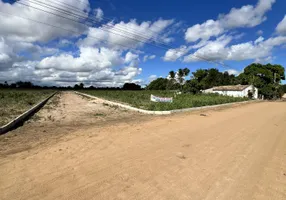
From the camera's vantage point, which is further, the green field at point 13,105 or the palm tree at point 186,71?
the palm tree at point 186,71

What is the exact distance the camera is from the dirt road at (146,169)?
3.54m

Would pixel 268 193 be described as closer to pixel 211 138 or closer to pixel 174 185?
pixel 174 185

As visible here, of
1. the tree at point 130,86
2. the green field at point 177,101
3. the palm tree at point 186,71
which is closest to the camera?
the green field at point 177,101

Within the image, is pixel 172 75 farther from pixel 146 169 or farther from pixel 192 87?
pixel 146 169

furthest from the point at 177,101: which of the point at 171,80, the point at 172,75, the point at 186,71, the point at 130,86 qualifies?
the point at 130,86

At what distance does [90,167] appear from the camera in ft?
14.9

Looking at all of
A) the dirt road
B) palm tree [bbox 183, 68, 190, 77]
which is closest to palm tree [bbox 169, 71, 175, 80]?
palm tree [bbox 183, 68, 190, 77]

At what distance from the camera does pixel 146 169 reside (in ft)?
14.8

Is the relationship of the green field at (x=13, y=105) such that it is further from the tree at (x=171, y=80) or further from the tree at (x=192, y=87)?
the tree at (x=171, y=80)

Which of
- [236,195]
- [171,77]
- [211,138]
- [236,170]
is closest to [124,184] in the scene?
[236,195]

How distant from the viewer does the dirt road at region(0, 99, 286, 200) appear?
11.6ft

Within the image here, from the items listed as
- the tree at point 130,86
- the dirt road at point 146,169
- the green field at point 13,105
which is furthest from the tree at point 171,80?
the dirt road at point 146,169

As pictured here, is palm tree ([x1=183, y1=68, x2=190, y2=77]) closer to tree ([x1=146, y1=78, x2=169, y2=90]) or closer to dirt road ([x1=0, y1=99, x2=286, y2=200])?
tree ([x1=146, y1=78, x2=169, y2=90])

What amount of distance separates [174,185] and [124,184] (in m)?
0.91
